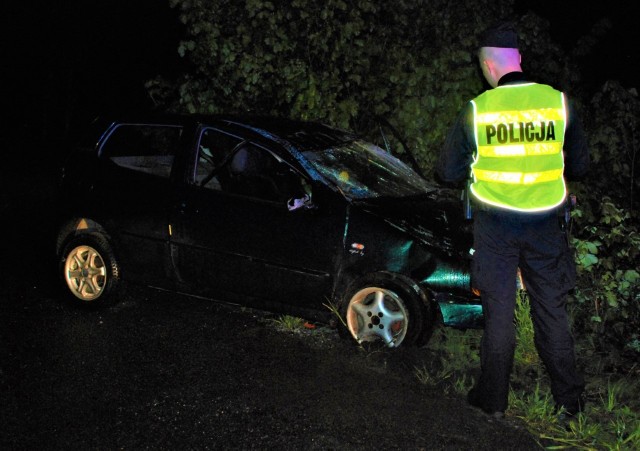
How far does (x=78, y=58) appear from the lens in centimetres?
2500

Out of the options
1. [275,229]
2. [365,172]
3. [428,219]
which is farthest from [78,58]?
[428,219]

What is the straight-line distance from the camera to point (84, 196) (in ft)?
18.8

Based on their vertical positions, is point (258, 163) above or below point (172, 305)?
above

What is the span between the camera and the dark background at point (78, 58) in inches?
917

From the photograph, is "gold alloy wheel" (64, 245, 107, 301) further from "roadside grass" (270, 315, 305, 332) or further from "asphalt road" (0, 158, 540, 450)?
"roadside grass" (270, 315, 305, 332)

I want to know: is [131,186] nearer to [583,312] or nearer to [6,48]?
[583,312]

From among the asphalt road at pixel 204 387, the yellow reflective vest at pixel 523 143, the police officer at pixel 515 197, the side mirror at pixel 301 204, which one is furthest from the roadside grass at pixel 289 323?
the yellow reflective vest at pixel 523 143

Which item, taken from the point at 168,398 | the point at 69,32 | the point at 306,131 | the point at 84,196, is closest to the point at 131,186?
the point at 84,196

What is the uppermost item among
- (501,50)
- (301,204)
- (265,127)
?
(501,50)

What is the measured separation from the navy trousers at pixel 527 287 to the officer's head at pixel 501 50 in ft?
2.42

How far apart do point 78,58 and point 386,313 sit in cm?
2319

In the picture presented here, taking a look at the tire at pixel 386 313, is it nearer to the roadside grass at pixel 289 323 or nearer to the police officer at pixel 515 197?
the roadside grass at pixel 289 323

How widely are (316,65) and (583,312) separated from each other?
4053mm

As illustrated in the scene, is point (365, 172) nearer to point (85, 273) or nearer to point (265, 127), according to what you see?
point (265, 127)
